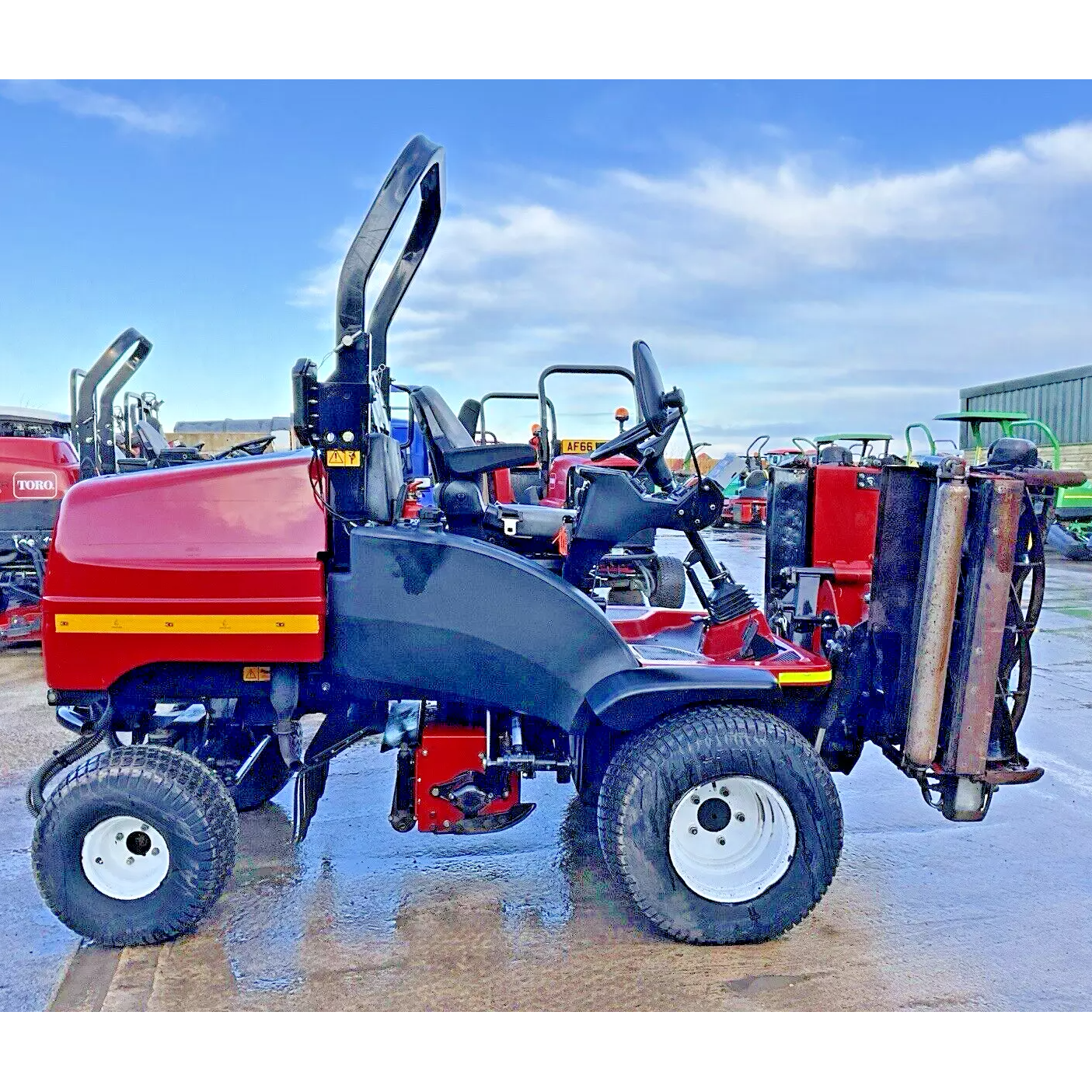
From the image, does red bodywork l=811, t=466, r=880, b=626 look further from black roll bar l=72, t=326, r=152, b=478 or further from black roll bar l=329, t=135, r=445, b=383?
black roll bar l=72, t=326, r=152, b=478

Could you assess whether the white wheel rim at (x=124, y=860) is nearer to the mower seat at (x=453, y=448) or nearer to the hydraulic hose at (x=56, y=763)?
the hydraulic hose at (x=56, y=763)

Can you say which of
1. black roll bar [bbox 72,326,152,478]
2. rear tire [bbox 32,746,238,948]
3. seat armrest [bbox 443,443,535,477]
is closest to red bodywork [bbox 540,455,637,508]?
black roll bar [bbox 72,326,152,478]

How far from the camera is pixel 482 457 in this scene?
10.6 feet

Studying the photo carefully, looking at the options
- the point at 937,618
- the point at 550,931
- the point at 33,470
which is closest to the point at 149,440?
the point at 33,470

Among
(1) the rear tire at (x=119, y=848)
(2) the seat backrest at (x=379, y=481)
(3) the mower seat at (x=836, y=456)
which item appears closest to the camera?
(1) the rear tire at (x=119, y=848)

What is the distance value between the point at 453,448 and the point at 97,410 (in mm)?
6624

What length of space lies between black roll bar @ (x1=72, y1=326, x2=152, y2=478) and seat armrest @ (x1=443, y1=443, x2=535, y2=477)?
622 centimetres

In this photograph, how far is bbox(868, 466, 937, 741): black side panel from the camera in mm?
3053

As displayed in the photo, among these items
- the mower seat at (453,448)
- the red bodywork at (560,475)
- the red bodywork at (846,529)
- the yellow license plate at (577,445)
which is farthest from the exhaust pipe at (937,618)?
the yellow license plate at (577,445)

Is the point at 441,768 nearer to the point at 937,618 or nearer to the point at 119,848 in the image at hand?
the point at 119,848

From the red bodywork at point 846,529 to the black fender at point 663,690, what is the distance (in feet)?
3.94

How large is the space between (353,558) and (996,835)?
277 cm

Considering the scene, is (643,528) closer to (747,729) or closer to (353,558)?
(747,729)

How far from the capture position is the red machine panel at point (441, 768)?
10.2 ft
